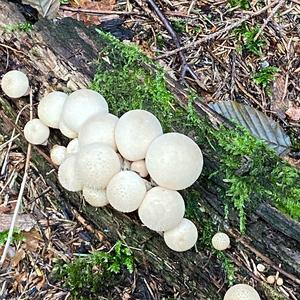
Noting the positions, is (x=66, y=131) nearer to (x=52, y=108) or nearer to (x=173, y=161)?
(x=52, y=108)

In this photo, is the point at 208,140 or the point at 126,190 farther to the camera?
the point at 208,140

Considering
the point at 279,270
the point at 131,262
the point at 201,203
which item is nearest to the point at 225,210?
the point at 201,203

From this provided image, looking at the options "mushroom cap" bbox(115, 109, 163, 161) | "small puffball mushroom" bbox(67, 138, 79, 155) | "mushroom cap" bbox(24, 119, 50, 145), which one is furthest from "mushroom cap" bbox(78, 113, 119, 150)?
"mushroom cap" bbox(24, 119, 50, 145)

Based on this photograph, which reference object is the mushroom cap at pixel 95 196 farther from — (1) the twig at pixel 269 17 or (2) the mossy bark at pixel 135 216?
(1) the twig at pixel 269 17

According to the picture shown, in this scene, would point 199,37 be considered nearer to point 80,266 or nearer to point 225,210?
point 225,210

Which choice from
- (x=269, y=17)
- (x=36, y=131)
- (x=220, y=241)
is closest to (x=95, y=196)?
(x=36, y=131)

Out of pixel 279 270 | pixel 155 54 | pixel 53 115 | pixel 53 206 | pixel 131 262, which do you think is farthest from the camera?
pixel 155 54

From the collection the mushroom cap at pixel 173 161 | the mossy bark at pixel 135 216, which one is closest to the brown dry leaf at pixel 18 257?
the mossy bark at pixel 135 216
